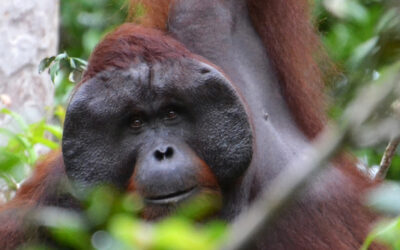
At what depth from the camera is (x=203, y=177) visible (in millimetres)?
2703

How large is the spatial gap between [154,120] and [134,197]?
40 cm

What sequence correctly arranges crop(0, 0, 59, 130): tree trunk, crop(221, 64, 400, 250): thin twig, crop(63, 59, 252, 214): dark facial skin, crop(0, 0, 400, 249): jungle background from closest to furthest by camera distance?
1. crop(221, 64, 400, 250): thin twig
2. crop(0, 0, 400, 249): jungle background
3. crop(63, 59, 252, 214): dark facial skin
4. crop(0, 0, 59, 130): tree trunk

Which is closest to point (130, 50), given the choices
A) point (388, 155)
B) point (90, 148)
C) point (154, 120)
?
point (154, 120)

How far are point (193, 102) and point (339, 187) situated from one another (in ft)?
2.84

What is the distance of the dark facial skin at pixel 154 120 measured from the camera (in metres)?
2.79

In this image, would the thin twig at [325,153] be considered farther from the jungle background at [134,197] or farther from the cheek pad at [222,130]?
the cheek pad at [222,130]

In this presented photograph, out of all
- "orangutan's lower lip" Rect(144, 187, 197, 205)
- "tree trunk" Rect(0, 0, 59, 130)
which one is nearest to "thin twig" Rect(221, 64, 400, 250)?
"orangutan's lower lip" Rect(144, 187, 197, 205)

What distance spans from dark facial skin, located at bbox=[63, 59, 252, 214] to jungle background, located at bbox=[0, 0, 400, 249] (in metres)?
0.17

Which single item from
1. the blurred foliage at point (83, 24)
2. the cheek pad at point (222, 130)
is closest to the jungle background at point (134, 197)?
the blurred foliage at point (83, 24)

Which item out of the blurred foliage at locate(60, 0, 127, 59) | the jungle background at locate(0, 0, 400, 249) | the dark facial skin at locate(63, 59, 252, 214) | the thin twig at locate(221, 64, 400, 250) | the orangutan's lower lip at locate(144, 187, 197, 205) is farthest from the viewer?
the blurred foliage at locate(60, 0, 127, 59)

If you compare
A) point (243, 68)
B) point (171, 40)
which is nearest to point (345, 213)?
point (243, 68)

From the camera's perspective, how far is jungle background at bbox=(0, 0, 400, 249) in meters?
0.86

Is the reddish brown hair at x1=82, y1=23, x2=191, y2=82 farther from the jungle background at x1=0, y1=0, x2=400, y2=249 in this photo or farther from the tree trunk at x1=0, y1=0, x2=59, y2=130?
the tree trunk at x1=0, y1=0, x2=59, y2=130

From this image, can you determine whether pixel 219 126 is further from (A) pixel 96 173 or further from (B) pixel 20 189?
(B) pixel 20 189
